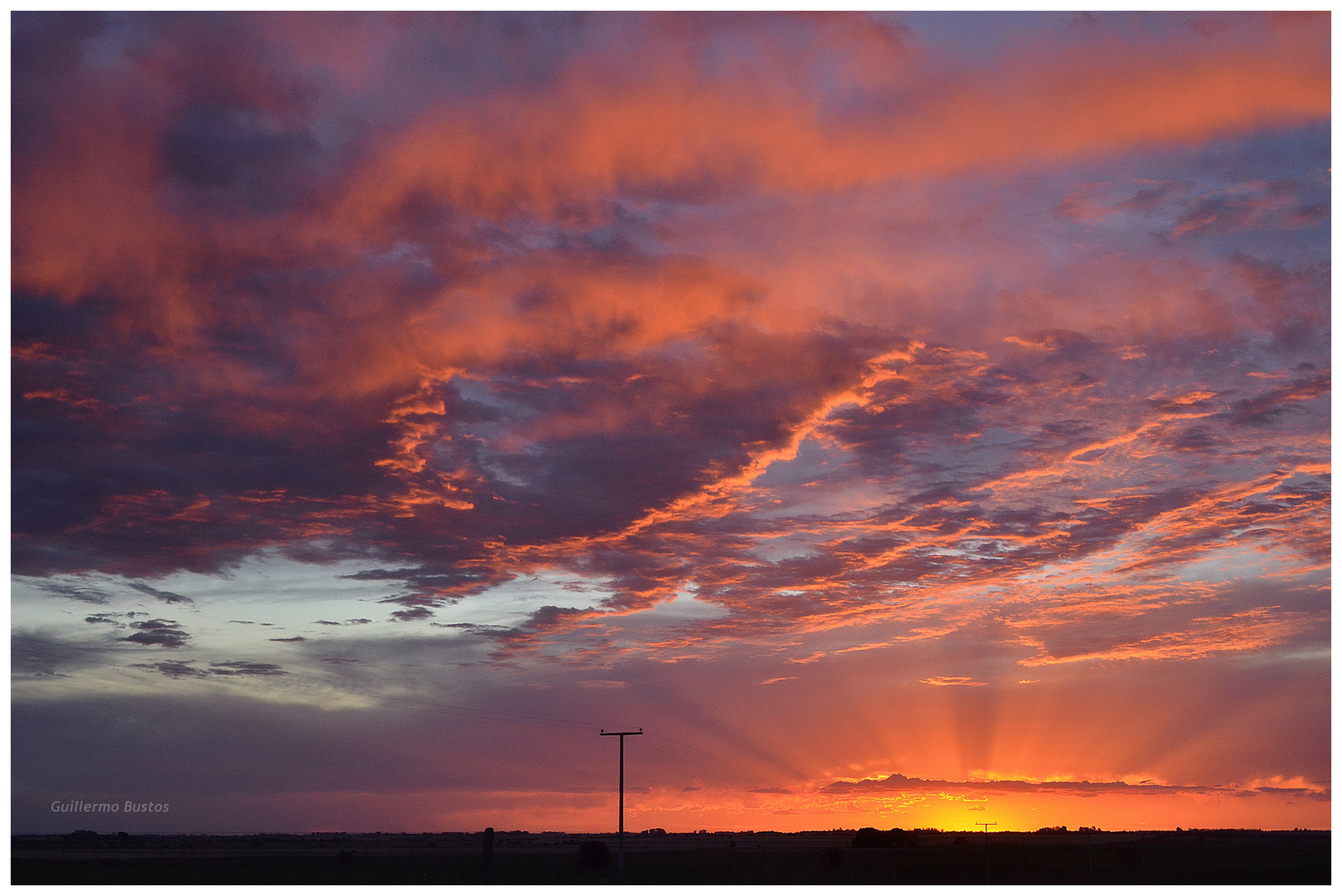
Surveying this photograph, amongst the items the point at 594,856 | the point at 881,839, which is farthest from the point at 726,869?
the point at 881,839

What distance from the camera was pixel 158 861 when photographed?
88.4m

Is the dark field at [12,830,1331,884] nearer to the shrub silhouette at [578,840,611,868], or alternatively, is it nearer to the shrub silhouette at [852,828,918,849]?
the shrub silhouette at [578,840,611,868]

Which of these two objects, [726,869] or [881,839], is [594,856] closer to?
[726,869]

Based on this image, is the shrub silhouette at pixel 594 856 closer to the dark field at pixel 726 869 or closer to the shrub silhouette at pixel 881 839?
the dark field at pixel 726 869

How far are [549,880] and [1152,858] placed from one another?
67667 millimetres

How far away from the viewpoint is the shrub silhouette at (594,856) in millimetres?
80569

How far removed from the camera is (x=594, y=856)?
8200cm

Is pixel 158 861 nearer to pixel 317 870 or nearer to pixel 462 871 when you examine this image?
pixel 317 870

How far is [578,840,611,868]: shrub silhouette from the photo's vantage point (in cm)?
8057

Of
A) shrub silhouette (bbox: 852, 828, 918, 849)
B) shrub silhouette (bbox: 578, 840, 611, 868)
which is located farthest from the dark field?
shrub silhouette (bbox: 852, 828, 918, 849)

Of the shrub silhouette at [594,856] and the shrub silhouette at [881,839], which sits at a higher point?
the shrub silhouette at [594,856]

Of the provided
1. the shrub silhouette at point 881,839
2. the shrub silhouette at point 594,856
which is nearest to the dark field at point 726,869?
the shrub silhouette at point 594,856

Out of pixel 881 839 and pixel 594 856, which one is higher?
pixel 594 856

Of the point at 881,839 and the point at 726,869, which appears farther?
the point at 881,839
